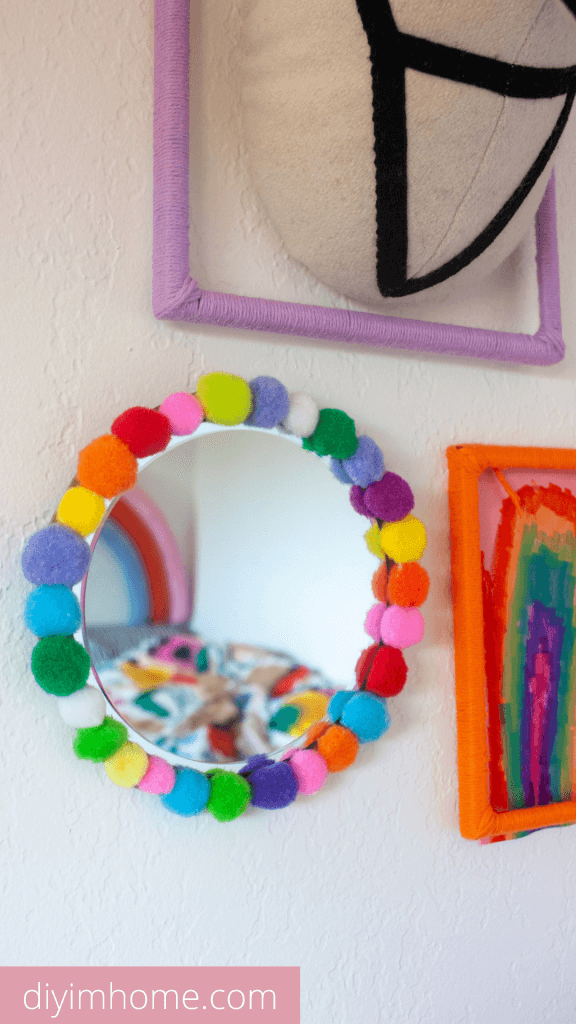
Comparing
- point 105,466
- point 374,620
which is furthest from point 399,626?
point 105,466

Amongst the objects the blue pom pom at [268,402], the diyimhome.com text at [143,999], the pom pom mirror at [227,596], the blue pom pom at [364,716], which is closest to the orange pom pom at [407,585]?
the pom pom mirror at [227,596]

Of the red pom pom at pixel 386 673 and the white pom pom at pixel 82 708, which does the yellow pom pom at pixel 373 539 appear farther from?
the white pom pom at pixel 82 708

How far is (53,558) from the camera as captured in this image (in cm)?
66

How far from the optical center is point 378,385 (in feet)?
2.87

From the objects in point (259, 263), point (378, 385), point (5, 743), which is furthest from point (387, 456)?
point (5, 743)

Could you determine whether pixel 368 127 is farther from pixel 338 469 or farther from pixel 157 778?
pixel 157 778

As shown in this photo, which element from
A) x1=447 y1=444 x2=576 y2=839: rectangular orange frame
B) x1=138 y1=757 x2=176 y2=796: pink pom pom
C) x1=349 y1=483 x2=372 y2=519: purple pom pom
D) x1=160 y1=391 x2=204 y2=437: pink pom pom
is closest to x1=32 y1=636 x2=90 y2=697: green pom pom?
x1=138 y1=757 x2=176 y2=796: pink pom pom

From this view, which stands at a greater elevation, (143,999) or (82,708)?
(82,708)

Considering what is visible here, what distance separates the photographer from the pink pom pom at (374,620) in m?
0.81

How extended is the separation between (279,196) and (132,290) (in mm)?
172

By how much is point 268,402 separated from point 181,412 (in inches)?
3.4

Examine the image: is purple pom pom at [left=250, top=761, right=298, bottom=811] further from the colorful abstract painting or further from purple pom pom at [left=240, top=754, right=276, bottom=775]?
the colorful abstract painting

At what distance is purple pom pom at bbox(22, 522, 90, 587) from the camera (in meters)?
0.66

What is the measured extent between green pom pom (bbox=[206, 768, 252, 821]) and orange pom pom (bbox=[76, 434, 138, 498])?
0.29 m
